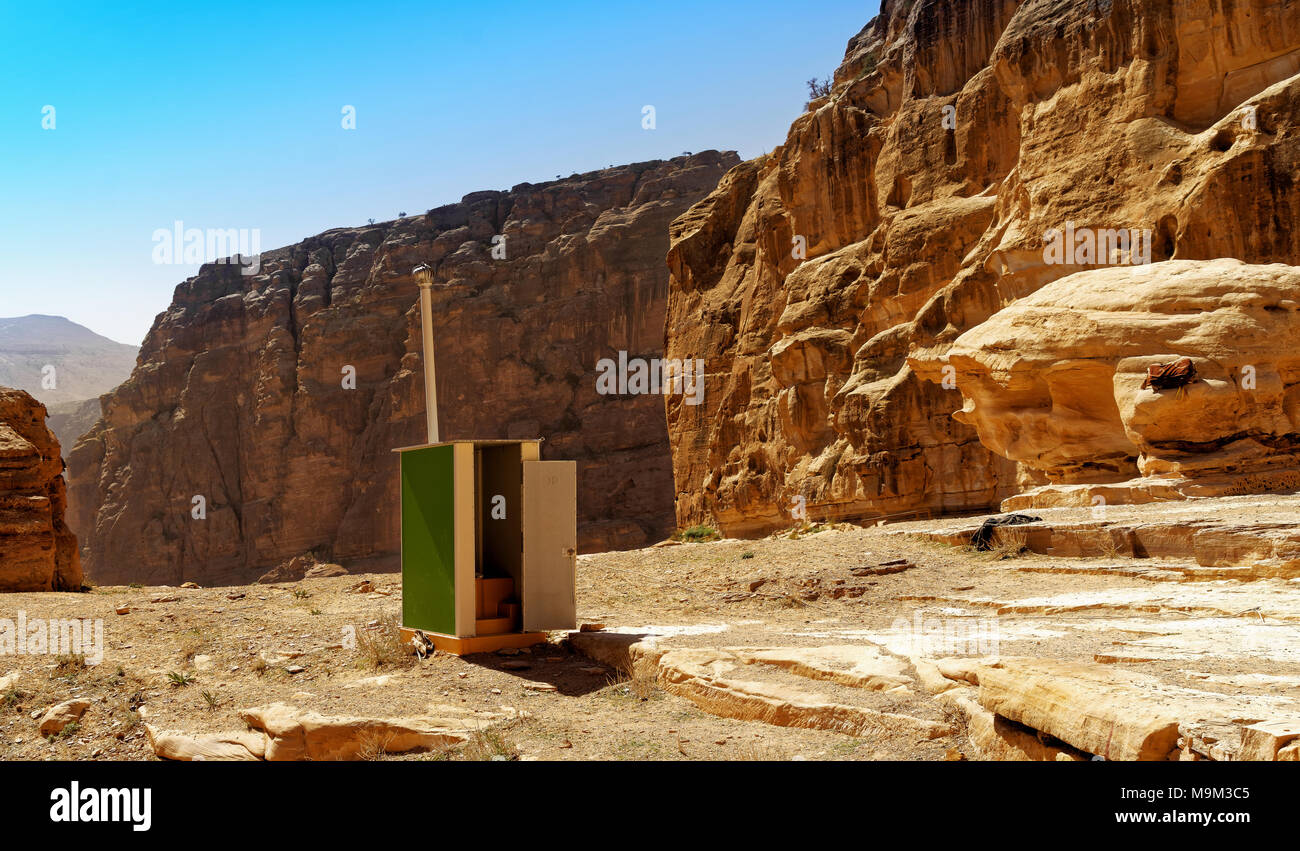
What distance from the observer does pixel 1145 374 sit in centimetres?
1476

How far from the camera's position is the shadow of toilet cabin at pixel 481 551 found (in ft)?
31.4

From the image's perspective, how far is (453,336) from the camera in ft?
242

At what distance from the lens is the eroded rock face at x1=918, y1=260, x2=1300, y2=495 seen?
14211 millimetres

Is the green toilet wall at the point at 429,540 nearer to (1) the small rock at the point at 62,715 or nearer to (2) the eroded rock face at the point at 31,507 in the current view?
(1) the small rock at the point at 62,715

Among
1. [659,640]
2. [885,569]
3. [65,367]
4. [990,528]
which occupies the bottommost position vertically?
[659,640]

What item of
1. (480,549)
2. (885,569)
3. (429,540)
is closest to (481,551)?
(480,549)

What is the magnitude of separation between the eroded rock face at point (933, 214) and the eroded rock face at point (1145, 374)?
10.7 ft

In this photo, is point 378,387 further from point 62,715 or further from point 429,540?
point 62,715

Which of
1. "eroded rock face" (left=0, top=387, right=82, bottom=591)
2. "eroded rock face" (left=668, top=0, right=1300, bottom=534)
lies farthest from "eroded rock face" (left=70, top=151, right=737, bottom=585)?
"eroded rock face" (left=0, top=387, right=82, bottom=591)

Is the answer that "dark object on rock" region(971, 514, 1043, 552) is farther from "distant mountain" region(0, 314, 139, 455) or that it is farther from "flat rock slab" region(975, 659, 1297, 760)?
"distant mountain" region(0, 314, 139, 455)

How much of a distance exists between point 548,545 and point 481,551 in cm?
121

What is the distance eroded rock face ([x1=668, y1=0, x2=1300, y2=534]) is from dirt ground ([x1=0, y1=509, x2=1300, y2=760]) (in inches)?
380

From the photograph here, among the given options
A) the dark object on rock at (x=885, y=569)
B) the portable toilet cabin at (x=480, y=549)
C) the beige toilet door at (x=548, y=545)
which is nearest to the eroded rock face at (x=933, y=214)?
the dark object on rock at (x=885, y=569)
